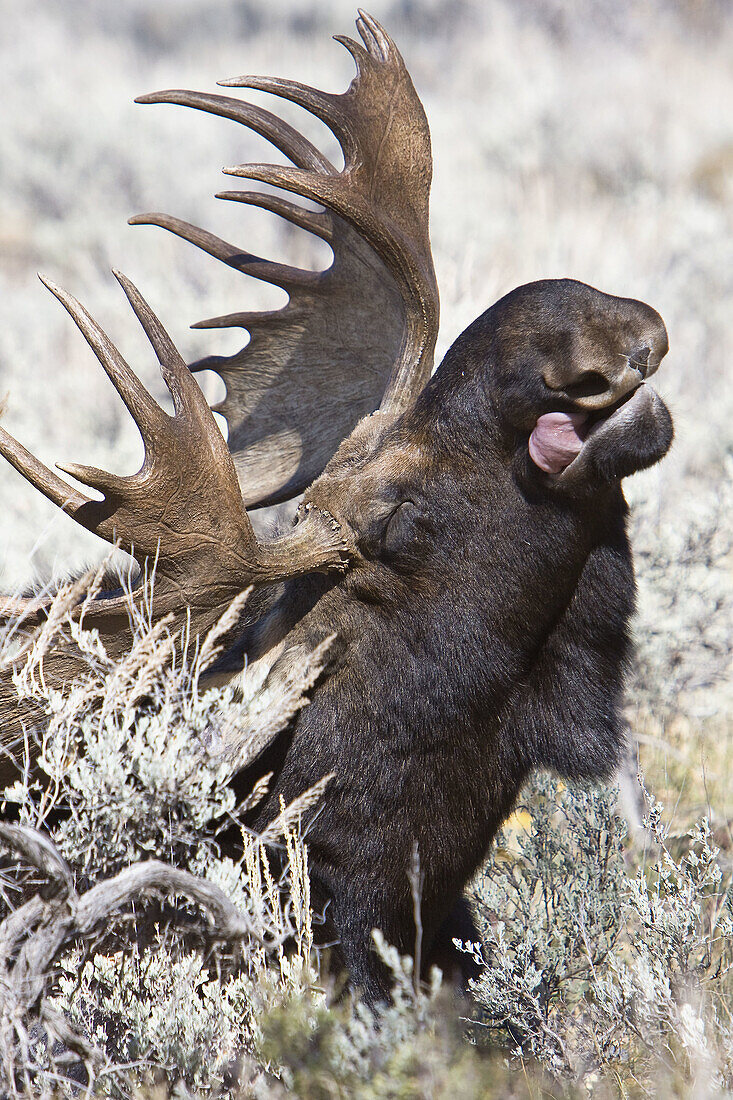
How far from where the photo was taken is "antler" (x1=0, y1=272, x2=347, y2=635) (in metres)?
2.29

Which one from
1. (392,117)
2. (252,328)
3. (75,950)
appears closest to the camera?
(75,950)

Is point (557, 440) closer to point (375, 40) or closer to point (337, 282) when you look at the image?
point (337, 282)

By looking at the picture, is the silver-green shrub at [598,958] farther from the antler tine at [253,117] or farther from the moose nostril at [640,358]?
the antler tine at [253,117]

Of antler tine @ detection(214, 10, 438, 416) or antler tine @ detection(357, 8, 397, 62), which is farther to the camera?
antler tine @ detection(357, 8, 397, 62)

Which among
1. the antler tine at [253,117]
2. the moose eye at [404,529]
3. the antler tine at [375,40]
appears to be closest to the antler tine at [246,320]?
the antler tine at [253,117]

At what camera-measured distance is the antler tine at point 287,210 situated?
2.95 meters

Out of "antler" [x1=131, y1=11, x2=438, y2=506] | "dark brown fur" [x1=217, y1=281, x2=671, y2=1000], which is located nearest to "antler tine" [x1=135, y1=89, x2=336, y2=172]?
"antler" [x1=131, y1=11, x2=438, y2=506]

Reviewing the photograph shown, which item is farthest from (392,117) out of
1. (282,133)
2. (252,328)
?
(252,328)

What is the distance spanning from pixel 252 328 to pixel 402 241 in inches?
Result: 32.3

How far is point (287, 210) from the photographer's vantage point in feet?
10.2

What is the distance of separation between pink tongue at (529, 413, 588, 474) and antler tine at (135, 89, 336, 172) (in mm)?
1170

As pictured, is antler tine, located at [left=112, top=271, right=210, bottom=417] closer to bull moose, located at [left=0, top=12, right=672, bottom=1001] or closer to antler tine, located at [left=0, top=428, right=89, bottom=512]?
bull moose, located at [left=0, top=12, right=672, bottom=1001]

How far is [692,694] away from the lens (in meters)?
5.32

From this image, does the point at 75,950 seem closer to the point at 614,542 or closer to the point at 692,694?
the point at 614,542
